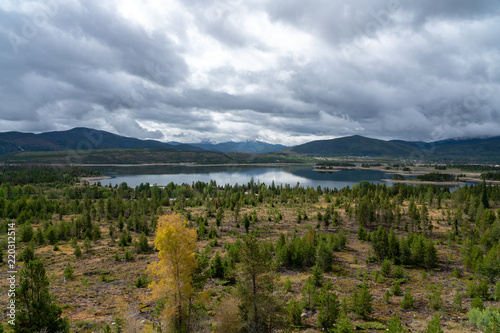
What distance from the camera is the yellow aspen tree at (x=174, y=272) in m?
15.1

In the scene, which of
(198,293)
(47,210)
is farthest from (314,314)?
(47,210)

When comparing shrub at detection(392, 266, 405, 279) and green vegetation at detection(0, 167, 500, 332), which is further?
shrub at detection(392, 266, 405, 279)

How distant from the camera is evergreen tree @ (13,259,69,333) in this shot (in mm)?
14641

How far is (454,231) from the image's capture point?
4797cm

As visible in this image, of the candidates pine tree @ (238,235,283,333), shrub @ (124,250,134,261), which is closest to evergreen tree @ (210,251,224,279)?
shrub @ (124,250,134,261)

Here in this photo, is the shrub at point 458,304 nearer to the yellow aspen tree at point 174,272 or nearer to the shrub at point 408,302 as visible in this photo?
the shrub at point 408,302

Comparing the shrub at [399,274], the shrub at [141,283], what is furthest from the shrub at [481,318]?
the shrub at [141,283]

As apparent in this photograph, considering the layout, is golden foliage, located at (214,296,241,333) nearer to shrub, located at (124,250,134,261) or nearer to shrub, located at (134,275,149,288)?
shrub, located at (134,275,149,288)

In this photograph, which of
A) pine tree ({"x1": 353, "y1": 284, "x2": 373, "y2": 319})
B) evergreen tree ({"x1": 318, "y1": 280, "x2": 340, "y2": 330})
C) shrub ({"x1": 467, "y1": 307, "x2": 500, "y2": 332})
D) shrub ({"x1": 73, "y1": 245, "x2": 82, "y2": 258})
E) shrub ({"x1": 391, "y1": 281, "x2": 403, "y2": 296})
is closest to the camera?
shrub ({"x1": 467, "y1": 307, "x2": 500, "y2": 332})

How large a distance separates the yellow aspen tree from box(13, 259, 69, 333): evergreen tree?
6.35 metres

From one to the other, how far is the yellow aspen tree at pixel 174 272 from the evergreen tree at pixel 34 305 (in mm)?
6348

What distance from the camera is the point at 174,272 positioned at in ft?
50.4

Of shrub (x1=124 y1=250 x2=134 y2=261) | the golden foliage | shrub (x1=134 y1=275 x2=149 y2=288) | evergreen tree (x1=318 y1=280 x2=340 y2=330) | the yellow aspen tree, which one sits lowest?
shrub (x1=124 y1=250 x2=134 y2=261)

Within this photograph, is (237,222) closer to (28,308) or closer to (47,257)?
(47,257)
